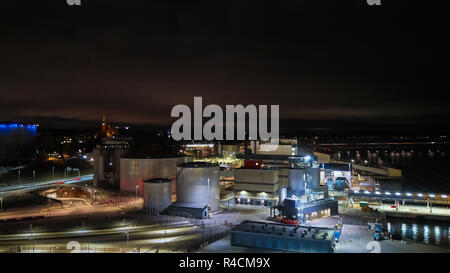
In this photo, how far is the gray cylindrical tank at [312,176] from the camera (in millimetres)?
26434

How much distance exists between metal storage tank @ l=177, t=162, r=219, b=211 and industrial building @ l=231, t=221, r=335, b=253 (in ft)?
29.0

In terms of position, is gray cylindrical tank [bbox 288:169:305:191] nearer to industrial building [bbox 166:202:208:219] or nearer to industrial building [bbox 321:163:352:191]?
industrial building [bbox 166:202:208:219]

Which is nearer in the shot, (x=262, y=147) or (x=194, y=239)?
(x=194, y=239)

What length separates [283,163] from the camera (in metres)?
34.4

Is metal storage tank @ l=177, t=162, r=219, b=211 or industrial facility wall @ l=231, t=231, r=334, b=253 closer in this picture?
industrial facility wall @ l=231, t=231, r=334, b=253

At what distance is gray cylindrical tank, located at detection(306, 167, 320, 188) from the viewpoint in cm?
2643

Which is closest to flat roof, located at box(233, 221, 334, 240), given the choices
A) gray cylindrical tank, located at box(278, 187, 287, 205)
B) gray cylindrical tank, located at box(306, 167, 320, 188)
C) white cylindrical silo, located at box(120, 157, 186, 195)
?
gray cylindrical tank, located at box(278, 187, 287, 205)

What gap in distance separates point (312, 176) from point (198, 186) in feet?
33.9

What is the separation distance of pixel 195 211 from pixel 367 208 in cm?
1233

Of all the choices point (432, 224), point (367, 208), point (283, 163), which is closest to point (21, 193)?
point (283, 163)

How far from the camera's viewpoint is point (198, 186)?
73.1 feet
